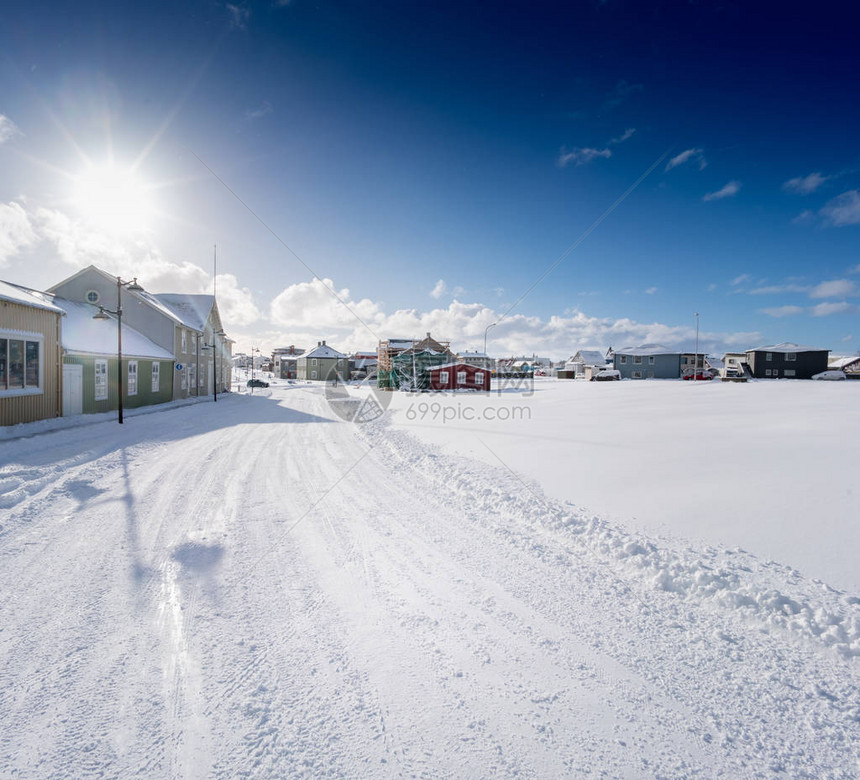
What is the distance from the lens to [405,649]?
3.02 m

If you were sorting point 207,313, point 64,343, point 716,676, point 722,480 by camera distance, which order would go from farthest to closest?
point 207,313
point 64,343
point 722,480
point 716,676

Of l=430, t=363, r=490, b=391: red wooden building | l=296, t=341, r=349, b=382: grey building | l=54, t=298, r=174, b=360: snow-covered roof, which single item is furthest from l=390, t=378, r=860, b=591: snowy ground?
l=296, t=341, r=349, b=382: grey building

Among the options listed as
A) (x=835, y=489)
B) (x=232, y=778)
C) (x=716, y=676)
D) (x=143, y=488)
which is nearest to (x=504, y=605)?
(x=716, y=676)

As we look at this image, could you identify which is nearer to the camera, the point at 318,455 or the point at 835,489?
the point at 835,489

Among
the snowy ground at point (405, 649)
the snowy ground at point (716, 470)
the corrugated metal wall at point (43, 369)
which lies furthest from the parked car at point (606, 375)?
the corrugated metal wall at point (43, 369)

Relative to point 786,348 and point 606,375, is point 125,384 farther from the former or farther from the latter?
point 786,348

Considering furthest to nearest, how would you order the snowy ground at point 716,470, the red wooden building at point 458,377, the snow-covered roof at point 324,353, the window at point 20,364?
the snow-covered roof at point 324,353, the red wooden building at point 458,377, the window at point 20,364, the snowy ground at point 716,470

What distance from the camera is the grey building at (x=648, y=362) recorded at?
6012 centimetres

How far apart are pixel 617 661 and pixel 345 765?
2.05 meters

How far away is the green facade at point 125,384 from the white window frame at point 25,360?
179cm

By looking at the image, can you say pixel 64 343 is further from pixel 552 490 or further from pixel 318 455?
pixel 552 490

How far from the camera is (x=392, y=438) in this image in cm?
1309

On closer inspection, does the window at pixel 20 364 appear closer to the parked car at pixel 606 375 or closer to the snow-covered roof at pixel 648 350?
the parked car at pixel 606 375

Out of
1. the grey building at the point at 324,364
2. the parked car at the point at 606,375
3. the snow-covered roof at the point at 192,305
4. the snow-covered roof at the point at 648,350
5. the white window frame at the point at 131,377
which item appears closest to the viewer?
the white window frame at the point at 131,377
